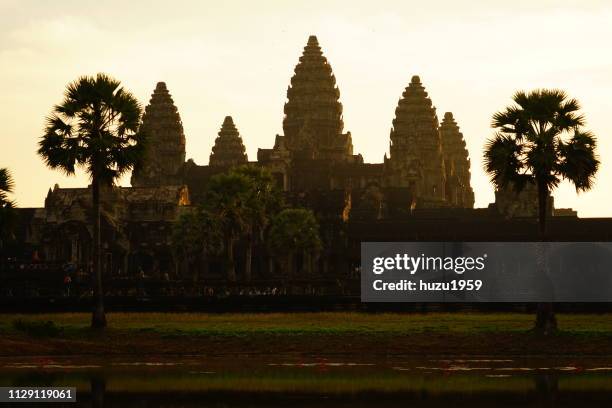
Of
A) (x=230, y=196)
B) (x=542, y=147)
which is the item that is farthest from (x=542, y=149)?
(x=230, y=196)

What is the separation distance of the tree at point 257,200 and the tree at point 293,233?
1.08 metres

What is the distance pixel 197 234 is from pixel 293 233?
A: 26.6ft

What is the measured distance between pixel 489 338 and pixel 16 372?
726 inches

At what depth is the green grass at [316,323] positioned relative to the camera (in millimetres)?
56781

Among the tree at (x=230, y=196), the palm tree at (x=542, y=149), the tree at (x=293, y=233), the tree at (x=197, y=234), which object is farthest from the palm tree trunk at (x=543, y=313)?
the tree at (x=293, y=233)

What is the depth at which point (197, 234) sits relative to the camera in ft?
414

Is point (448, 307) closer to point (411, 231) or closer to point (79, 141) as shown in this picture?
point (79, 141)

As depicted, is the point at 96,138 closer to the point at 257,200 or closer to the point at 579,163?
the point at 579,163

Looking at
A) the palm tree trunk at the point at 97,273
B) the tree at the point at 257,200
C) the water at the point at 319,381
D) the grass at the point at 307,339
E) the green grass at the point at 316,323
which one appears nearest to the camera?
the water at the point at 319,381

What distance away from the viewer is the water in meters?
37.2

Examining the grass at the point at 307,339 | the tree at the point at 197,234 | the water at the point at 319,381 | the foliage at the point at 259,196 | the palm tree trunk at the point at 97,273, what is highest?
the foliage at the point at 259,196

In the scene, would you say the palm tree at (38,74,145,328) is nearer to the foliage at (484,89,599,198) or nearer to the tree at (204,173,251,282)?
the foliage at (484,89,599,198)

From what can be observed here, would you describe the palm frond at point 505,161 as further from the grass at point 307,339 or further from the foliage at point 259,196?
the foliage at point 259,196

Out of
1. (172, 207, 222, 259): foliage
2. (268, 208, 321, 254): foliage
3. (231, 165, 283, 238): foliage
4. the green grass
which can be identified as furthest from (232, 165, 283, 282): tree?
the green grass
